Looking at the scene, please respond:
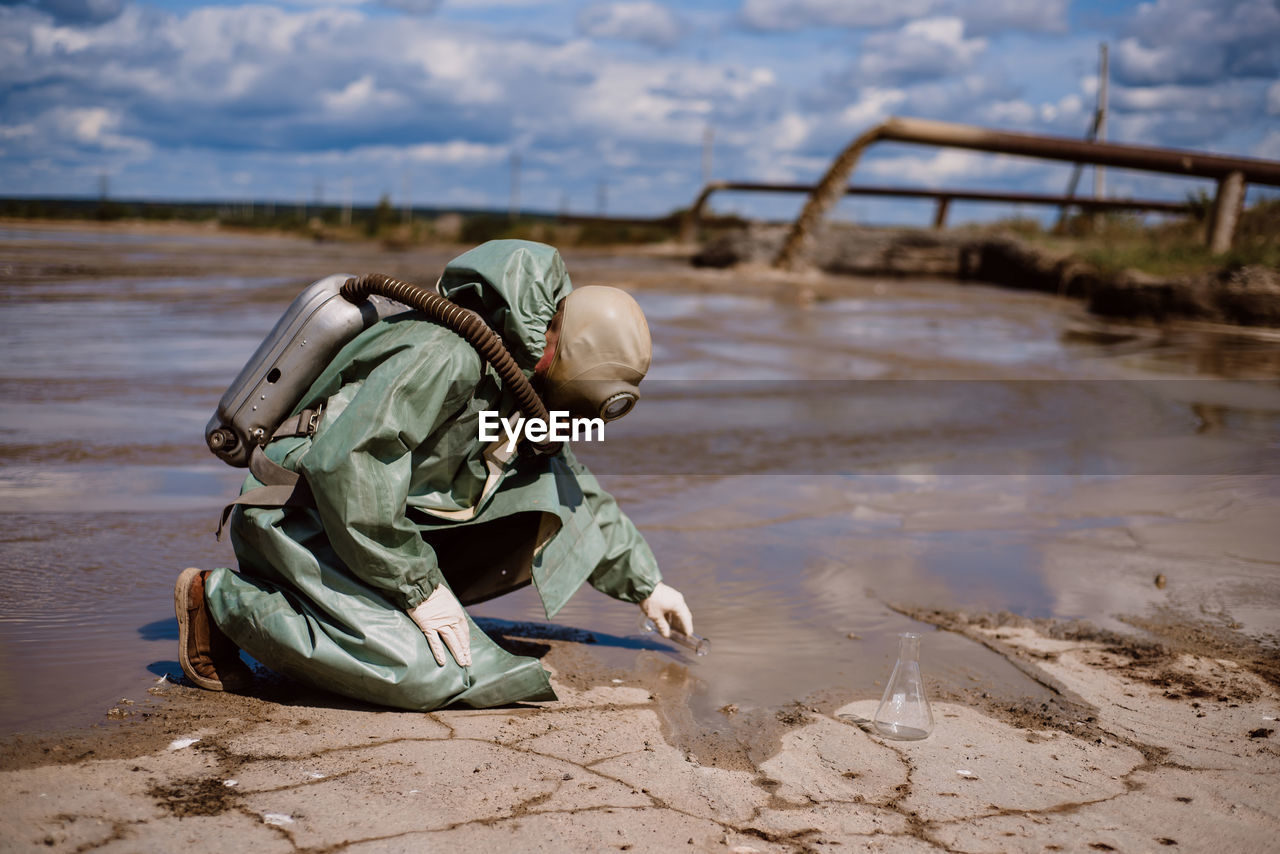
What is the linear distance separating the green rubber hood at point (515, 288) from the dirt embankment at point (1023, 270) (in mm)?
11459

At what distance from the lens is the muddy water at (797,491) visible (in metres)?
3.53

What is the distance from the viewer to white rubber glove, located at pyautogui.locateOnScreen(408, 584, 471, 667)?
2844 millimetres

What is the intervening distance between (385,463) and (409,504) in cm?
30

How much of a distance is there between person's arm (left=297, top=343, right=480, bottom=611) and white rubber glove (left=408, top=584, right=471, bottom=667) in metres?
0.04

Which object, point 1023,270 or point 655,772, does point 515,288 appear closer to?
point 655,772

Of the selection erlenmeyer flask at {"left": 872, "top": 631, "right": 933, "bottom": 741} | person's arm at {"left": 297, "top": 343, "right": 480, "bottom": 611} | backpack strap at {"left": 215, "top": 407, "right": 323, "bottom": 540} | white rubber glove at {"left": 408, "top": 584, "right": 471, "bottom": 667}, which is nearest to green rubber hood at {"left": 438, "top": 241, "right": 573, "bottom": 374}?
person's arm at {"left": 297, "top": 343, "right": 480, "bottom": 611}

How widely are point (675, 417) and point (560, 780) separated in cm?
525

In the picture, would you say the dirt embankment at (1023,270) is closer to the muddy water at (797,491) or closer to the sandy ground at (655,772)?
the muddy water at (797,491)

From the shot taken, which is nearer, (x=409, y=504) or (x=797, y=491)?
(x=409, y=504)

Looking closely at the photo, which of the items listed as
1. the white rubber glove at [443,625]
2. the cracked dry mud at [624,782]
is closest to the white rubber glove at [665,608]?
the cracked dry mud at [624,782]

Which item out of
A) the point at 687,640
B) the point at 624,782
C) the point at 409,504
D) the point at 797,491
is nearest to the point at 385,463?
the point at 409,504

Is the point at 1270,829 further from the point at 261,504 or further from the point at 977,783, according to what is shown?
the point at 261,504

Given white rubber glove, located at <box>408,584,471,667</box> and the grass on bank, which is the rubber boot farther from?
the grass on bank

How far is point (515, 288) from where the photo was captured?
9.36ft
